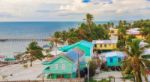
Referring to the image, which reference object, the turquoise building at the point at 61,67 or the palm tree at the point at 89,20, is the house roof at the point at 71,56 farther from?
the palm tree at the point at 89,20

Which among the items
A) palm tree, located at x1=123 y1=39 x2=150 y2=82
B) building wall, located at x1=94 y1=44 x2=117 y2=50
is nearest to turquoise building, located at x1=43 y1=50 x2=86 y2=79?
palm tree, located at x1=123 y1=39 x2=150 y2=82

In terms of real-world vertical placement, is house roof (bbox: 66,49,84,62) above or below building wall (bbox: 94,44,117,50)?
above

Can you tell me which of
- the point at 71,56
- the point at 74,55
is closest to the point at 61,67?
the point at 71,56

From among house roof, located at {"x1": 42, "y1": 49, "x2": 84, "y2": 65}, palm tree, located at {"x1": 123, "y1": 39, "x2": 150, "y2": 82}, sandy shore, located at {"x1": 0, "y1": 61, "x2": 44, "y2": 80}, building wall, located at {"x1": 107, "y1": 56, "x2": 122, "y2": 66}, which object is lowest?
sandy shore, located at {"x1": 0, "y1": 61, "x2": 44, "y2": 80}

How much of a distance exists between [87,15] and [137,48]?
57015mm

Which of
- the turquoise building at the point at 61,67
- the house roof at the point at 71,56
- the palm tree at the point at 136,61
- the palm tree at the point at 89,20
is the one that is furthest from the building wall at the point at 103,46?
the palm tree at the point at 136,61

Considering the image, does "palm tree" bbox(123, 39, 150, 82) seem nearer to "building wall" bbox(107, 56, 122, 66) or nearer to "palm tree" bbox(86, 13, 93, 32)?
"building wall" bbox(107, 56, 122, 66)

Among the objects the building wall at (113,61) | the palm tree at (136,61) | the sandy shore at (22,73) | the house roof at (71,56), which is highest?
the palm tree at (136,61)

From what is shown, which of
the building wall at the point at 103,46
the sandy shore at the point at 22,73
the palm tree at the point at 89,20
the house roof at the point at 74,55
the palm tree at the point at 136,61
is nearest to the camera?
the palm tree at the point at 136,61

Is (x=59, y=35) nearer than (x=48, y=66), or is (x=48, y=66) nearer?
(x=48, y=66)

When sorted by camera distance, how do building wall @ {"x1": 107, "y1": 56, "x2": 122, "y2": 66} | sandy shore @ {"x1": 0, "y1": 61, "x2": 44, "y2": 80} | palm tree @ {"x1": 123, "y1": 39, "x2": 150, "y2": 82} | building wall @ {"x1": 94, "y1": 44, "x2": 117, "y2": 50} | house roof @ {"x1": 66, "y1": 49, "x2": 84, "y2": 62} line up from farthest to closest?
building wall @ {"x1": 94, "y1": 44, "x2": 117, "y2": 50} < building wall @ {"x1": 107, "y1": 56, "x2": 122, "y2": 66} < sandy shore @ {"x1": 0, "y1": 61, "x2": 44, "y2": 80} < house roof @ {"x1": 66, "y1": 49, "x2": 84, "y2": 62} < palm tree @ {"x1": 123, "y1": 39, "x2": 150, "y2": 82}

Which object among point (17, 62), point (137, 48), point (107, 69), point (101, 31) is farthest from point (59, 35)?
point (137, 48)

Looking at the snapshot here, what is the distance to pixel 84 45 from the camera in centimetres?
6669

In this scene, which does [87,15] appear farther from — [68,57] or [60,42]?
A: [68,57]
